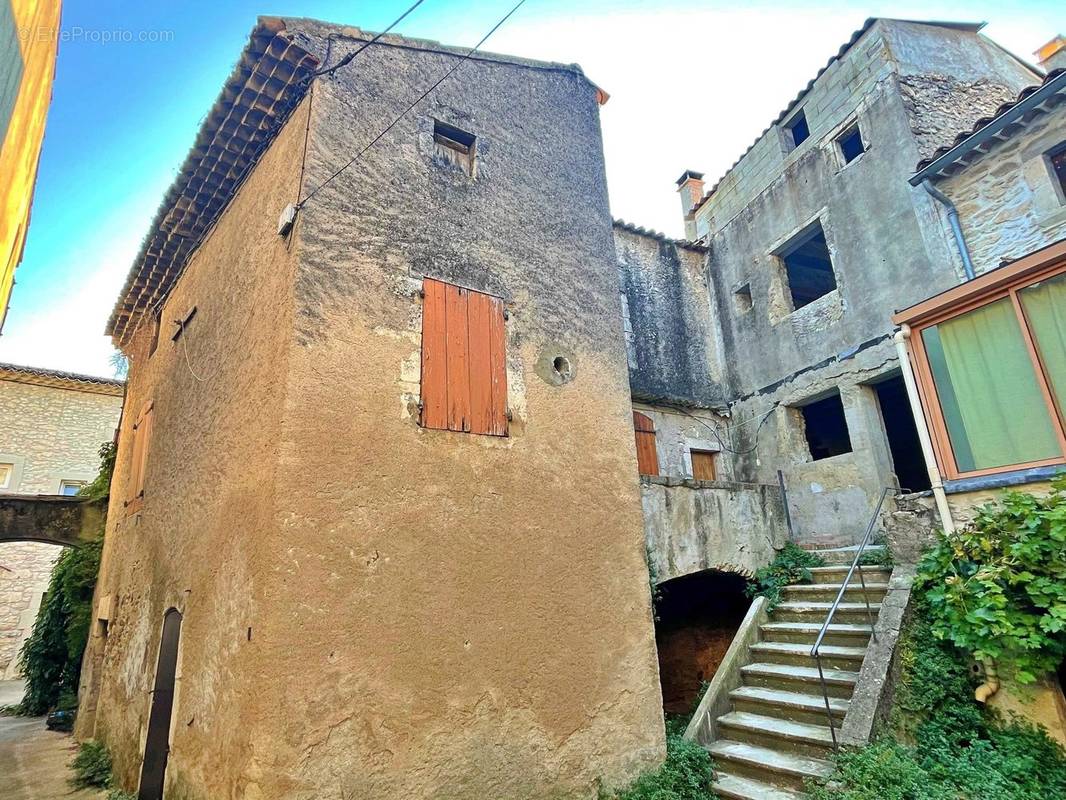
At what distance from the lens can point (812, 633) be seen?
619 cm

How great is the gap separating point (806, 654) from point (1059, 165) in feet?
22.6

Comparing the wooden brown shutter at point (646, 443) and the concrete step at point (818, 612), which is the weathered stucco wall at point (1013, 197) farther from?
the wooden brown shutter at point (646, 443)

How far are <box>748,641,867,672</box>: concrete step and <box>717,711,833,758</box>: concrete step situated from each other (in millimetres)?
732

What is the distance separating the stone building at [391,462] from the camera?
165 inches

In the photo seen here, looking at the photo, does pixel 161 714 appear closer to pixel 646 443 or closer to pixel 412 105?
pixel 412 105

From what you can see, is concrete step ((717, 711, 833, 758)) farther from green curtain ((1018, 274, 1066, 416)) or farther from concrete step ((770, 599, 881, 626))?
green curtain ((1018, 274, 1066, 416))

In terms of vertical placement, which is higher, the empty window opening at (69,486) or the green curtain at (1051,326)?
the empty window opening at (69,486)

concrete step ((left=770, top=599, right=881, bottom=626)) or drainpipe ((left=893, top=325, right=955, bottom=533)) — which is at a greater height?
drainpipe ((left=893, top=325, right=955, bottom=533))

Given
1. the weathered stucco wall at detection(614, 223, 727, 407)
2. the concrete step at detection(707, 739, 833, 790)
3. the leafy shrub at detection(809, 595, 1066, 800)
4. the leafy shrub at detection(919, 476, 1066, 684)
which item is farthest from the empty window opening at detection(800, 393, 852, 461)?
the concrete step at detection(707, 739, 833, 790)

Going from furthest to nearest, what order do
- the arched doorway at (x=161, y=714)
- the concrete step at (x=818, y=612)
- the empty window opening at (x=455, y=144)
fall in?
1. the empty window opening at (x=455, y=144)
2. the concrete step at (x=818, y=612)
3. the arched doorway at (x=161, y=714)

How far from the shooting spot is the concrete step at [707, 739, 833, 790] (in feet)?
15.2

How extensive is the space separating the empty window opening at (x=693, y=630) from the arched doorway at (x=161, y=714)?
21.5ft

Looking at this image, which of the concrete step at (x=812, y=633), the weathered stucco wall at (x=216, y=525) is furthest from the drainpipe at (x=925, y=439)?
the weathered stucco wall at (x=216, y=525)

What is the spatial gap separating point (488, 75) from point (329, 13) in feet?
6.34
